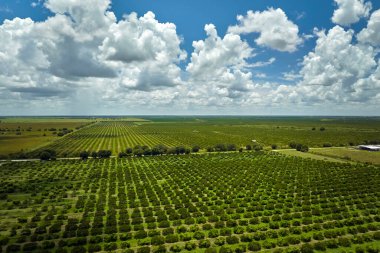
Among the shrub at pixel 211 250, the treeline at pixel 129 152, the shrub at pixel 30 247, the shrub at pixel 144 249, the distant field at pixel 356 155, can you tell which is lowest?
the shrub at pixel 30 247

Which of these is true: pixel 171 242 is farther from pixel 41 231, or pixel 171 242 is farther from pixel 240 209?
pixel 41 231

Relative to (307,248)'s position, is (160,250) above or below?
below

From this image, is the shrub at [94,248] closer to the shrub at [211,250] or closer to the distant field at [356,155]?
the shrub at [211,250]

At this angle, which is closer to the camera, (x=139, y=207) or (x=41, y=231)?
(x=41, y=231)

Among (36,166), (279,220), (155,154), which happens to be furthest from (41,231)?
(155,154)

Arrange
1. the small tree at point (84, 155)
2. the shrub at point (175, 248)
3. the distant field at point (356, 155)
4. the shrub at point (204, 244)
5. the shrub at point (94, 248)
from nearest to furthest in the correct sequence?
the shrub at point (175, 248) → the shrub at point (94, 248) → the shrub at point (204, 244) → the distant field at point (356, 155) → the small tree at point (84, 155)

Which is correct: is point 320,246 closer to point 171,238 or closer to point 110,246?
point 171,238

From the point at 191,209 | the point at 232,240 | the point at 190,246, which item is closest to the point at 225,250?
the point at 232,240

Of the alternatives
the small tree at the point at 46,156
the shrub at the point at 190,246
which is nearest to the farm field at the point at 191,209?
the shrub at the point at 190,246
